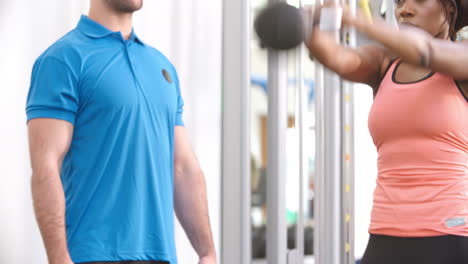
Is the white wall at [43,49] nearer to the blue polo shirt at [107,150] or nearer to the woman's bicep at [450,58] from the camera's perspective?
the blue polo shirt at [107,150]

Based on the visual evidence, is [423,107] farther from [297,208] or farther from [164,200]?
[297,208]

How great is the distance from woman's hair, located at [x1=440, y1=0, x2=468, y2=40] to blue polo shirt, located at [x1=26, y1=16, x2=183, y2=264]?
0.72 metres

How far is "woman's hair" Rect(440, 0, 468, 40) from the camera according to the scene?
4.42ft

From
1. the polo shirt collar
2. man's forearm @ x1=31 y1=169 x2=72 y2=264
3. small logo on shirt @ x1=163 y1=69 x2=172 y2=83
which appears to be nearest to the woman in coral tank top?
small logo on shirt @ x1=163 y1=69 x2=172 y2=83

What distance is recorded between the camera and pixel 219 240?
1796mm

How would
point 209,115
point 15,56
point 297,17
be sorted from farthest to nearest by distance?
point 209,115, point 15,56, point 297,17

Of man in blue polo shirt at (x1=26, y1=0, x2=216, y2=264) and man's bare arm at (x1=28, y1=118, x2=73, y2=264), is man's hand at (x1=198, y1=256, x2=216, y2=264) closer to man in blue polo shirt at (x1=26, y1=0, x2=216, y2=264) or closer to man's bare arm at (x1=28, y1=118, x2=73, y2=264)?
man in blue polo shirt at (x1=26, y1=0, x2=216, y2=264)

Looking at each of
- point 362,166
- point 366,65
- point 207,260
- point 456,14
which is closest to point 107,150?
point 207,260

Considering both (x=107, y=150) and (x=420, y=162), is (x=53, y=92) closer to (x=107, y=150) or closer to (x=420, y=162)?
(x=107, y=150)

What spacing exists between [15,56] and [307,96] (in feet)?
3.69

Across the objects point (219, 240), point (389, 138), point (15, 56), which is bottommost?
point (219, 240)

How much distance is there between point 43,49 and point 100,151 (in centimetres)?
44

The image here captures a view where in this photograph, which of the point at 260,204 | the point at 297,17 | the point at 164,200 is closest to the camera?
the point at 297,17

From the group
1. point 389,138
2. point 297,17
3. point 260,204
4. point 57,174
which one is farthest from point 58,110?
point 260,204
